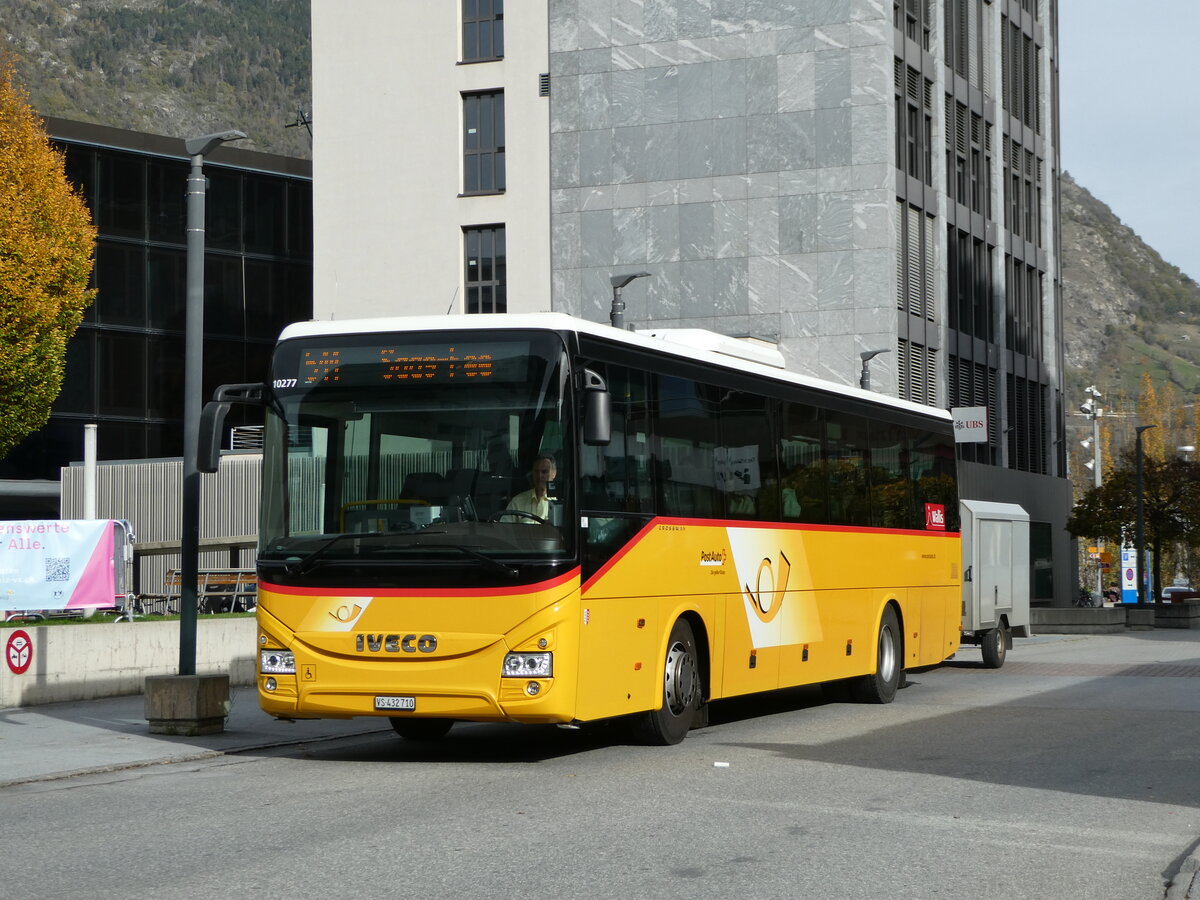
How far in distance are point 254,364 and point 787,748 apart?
42.2m

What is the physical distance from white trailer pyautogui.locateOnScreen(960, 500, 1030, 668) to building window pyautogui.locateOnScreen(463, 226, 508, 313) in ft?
72.1

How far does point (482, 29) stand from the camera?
48.8 meters

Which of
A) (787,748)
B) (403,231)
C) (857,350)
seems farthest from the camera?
(403,231)

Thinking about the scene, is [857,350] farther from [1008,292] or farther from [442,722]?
[442,722]

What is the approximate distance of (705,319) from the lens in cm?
4475

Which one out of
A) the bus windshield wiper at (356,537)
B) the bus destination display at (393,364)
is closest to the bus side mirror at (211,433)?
the bus destination display at (393,364)

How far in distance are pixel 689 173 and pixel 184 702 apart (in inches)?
1262

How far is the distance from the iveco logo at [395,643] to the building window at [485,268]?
3568 cm

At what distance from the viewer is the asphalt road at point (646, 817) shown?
26.2 ft

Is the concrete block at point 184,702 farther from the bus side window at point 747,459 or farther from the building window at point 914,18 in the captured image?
the building window at point 914,18

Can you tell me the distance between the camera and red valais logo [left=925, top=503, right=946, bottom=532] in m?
21.0

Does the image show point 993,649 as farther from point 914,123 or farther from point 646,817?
point 914,123

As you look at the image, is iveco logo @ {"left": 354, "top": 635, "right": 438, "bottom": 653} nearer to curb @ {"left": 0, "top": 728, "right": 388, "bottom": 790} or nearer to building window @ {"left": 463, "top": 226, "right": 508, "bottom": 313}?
curb @ {"left": 0, "top": 728, "right": 388, "bottom": 790}

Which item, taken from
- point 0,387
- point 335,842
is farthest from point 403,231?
point 335,842
